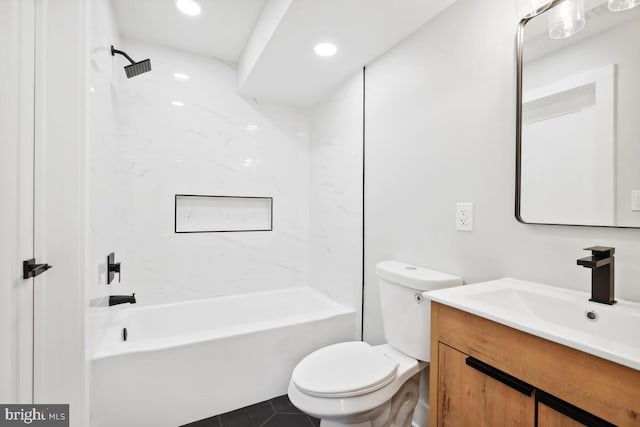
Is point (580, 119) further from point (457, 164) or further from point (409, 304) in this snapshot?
point (409, 304)

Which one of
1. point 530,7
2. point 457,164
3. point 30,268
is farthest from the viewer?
point 457,164

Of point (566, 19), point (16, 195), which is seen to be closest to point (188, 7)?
point (16, 195)

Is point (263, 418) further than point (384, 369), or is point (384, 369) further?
point (263, 418)

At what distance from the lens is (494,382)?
88 centimetres

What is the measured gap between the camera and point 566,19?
108 cm

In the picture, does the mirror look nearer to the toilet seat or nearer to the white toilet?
the white toilet

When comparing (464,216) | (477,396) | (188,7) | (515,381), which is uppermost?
(188,7)

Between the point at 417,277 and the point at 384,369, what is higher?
the point at 417,277

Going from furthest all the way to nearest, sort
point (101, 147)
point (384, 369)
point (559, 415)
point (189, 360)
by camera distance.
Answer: point (189, 360)
point (101, 147)
point (384, 369)
point (559, 415)

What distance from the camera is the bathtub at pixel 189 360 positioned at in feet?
5.23

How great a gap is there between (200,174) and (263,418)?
1.81 m

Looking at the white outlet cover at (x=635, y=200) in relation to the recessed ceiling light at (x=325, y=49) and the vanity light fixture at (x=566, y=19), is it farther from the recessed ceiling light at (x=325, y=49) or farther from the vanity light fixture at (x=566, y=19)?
the recessed ceiling light at (x=325, y=49)

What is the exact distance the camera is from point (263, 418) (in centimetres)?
179

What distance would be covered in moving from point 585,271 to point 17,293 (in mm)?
1885
